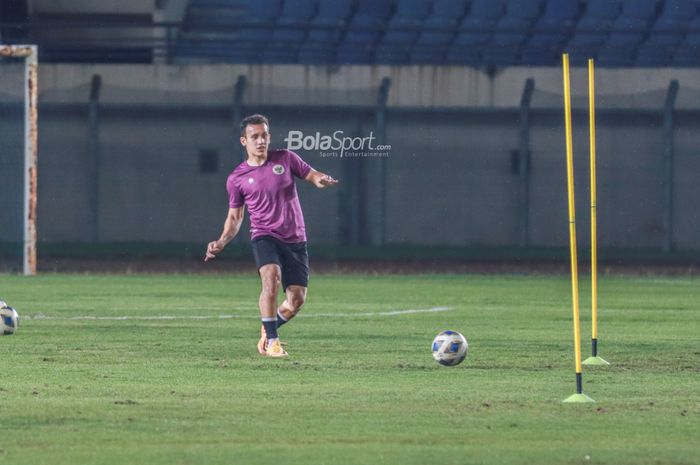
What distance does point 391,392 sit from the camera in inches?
376

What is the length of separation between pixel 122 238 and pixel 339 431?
23.2 m

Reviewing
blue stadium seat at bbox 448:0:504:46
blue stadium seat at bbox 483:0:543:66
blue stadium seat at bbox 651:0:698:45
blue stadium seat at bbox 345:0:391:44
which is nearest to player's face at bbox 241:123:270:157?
blue stadium seat at bbox 483:0:543:66

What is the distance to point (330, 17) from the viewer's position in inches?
1494

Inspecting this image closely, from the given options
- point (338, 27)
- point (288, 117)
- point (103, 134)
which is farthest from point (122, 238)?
point (338, 27)

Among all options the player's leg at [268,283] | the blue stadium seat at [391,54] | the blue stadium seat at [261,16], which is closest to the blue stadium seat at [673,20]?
the blue stadium seat at [391,54]

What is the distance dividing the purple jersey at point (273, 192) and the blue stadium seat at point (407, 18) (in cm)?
2433

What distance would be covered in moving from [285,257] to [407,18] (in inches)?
1033

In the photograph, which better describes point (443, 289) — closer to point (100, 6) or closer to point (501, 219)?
point (501, 219)

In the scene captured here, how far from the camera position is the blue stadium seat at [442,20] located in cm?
3672

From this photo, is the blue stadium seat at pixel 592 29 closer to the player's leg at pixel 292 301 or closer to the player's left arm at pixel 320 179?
the player's leg at pixel 292 301

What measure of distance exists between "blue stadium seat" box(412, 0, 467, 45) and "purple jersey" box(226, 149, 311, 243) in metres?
23.7

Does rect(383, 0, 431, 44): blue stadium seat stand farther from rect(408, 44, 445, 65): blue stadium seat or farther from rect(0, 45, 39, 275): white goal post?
rect(0, 45, 39, 275): white goal post

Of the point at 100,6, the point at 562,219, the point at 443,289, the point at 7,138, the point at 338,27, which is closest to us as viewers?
the point at 443,289

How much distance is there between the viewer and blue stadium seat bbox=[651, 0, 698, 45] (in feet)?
120
